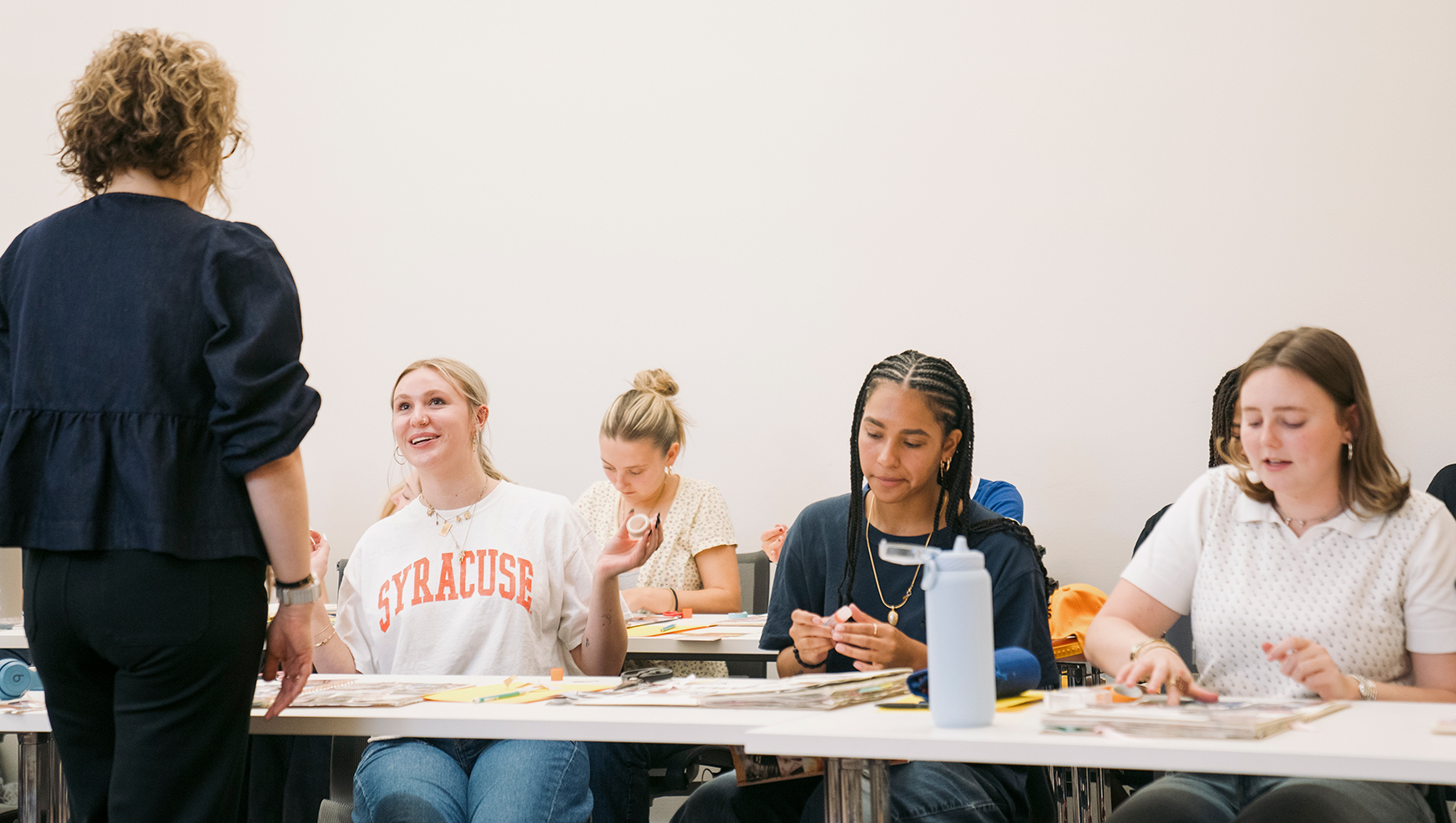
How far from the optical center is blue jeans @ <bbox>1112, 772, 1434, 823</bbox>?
136 centimetres

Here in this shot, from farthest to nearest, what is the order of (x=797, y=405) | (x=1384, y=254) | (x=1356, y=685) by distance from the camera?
(x=797, y=405) < (x=1384, y=254) < (x=1356, y=685)

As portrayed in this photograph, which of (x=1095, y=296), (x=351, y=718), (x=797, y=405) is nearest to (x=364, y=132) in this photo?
(x=797, y=405)

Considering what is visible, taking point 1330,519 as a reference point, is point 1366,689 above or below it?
below

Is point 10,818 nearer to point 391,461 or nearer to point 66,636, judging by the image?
point 391,461

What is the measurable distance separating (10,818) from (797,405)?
278cm

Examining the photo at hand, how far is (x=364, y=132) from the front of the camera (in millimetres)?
4922

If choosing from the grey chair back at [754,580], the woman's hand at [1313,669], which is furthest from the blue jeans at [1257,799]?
the grey chair back at [754,580]

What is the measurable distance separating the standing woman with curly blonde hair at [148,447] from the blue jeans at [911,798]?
2.28 feet

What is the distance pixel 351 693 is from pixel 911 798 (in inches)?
33.2

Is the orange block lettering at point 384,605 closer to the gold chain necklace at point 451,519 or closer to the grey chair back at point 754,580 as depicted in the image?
the gold chain necklace at point 451,519

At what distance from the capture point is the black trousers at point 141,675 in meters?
1.31

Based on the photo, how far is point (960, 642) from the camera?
131cm

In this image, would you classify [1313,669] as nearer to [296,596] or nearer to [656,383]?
[296,596]

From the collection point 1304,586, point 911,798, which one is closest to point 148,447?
point 911,798
